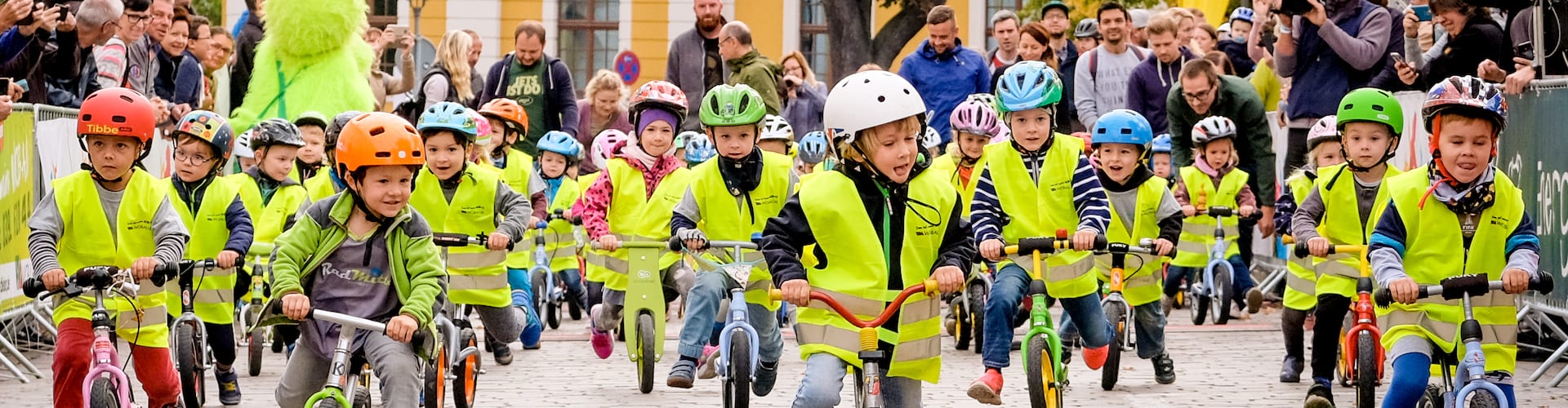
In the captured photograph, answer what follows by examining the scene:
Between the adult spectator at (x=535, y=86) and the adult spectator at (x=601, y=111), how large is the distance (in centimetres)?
139

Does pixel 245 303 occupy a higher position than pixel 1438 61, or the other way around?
pixel 1438 61

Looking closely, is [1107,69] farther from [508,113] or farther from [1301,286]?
[1301,286]

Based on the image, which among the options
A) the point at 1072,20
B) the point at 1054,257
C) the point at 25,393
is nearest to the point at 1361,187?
the point at 1054,257

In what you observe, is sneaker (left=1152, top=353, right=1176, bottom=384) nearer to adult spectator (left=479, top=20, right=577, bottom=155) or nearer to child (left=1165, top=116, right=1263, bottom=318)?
child (left=1165, top=116, right=1263, bottom=318)

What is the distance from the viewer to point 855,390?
7492 mm

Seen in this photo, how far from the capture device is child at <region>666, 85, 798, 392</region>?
10398 millimetres

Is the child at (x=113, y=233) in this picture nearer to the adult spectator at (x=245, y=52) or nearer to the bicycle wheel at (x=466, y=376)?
the bicycle wheel at (x=466, y=376)

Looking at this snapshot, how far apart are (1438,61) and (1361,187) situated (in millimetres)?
4039

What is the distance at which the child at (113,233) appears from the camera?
8.66 meters

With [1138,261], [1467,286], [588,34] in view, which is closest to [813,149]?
[1138,261]

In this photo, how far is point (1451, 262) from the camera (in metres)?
8.04

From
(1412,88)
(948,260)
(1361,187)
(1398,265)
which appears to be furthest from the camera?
(1412,88)

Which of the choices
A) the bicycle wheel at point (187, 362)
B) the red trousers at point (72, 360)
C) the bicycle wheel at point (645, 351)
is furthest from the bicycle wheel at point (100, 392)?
the bicycle wheel at point (645, 351)

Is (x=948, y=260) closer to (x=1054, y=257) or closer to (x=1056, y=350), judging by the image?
(x=1056, y=350)
